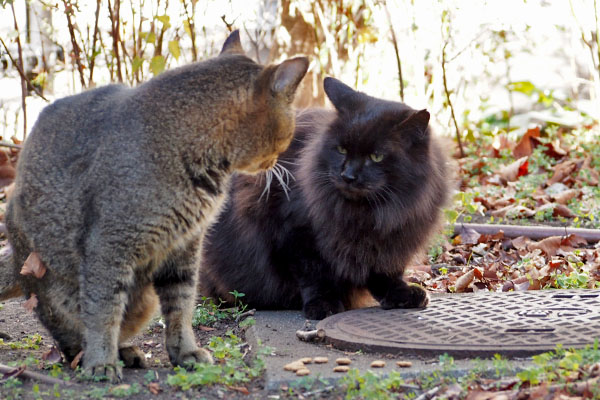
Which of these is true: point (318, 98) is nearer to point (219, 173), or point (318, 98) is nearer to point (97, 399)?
point (219, 173)

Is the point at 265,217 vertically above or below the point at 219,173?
below

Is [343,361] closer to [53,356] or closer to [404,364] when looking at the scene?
[404,364]

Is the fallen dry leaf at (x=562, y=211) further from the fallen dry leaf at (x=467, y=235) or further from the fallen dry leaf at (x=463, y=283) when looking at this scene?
the fallen dry leaf at (x=463, y=283)

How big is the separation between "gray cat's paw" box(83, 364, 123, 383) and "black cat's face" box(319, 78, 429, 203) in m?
1.52

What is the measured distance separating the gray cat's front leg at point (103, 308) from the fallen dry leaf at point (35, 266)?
309 millimetres

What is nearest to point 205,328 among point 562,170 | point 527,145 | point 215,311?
point 215,311

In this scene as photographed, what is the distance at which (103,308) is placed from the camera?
312cm

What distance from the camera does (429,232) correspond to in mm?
4285

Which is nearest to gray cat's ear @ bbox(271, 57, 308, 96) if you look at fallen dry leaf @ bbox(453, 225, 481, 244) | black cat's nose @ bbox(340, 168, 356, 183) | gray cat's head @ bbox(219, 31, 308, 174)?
gray cat's head @ bbox(219, 31, 308, 174)

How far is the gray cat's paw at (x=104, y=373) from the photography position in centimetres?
312

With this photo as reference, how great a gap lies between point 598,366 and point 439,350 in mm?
721

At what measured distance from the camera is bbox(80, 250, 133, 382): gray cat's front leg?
3.08 metres

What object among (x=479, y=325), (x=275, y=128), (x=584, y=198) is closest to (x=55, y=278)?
(x=275, y=128)

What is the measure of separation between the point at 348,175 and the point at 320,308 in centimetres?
75
